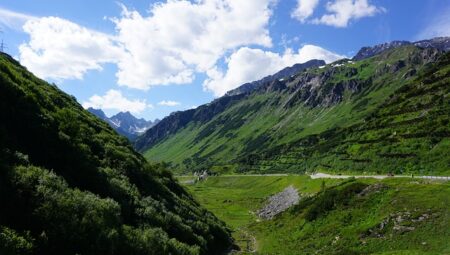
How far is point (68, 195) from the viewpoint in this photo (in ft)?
83.0

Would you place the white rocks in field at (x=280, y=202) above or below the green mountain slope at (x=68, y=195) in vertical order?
below

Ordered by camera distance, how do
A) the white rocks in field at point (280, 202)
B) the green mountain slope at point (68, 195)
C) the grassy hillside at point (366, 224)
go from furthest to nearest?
the white rocks in field at point (280, 202) → the grassy hillside at point (366, 224) → the green mountain slope at point (68, 195)

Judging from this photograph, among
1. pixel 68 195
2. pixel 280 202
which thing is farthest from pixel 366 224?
pixel 280 202

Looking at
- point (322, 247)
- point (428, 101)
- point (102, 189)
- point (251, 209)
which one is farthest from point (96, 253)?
point (428, 101)

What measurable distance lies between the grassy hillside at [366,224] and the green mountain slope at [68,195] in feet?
56.1

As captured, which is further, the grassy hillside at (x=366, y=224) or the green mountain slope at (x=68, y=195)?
the grassy hillside at (x=366, y=224)

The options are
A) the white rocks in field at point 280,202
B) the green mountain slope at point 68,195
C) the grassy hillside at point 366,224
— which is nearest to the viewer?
the green mountain slope at point 68,195

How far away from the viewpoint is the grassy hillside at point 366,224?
151 ft

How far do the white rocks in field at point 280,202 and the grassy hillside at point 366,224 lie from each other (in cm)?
1589

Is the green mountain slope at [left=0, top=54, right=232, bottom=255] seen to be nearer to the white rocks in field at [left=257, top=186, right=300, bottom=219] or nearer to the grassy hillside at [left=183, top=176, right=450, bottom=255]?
the grassy hillside at [left=183, top=176, right=450, bottom=255]

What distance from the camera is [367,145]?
451 feet

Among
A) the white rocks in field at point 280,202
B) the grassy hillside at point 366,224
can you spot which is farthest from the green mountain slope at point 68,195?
the white rocks in field at point 280,202

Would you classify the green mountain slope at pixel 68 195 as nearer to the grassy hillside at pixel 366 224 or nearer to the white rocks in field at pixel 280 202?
the grassy hillside at pixel 366 224

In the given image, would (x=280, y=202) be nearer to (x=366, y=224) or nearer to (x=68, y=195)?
(x=366, y=224)
